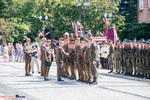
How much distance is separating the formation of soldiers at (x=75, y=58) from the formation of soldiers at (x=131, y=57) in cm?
317

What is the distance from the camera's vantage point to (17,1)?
75.0m

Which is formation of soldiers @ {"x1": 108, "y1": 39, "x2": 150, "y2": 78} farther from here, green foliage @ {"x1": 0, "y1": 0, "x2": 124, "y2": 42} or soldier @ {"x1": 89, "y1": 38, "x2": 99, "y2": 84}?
green foliage @ {"x1": 0, "y1": 0, "x2": 124, "y2": 42}

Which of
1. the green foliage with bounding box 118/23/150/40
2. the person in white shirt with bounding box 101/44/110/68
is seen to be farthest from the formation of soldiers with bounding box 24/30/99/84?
the green foliage with bounding box 118/23/150/40

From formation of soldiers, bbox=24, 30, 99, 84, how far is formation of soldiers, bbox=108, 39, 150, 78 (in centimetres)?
317

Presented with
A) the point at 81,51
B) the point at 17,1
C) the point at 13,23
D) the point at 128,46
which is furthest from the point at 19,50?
the point at 17,1

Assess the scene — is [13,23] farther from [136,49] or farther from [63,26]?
[136,49]

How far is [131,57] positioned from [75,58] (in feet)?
11.7

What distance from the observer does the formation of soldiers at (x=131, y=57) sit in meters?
19.4

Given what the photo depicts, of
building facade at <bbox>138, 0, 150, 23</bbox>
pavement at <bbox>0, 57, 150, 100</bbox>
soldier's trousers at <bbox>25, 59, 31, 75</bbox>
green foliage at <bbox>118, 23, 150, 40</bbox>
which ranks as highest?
building facade at <bbox>138, 0, 150, 23</bbox>

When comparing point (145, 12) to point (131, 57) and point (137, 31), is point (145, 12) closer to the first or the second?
point (137, 31)

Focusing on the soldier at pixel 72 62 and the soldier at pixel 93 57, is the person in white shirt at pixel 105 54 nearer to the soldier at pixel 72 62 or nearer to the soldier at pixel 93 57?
the soldier at pixel 72 62

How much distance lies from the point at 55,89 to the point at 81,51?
10.0 ft

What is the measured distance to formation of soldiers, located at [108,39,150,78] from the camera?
19.4 m

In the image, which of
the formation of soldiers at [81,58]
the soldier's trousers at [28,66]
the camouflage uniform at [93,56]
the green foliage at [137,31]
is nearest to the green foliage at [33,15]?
the green foliage at [137,31]
